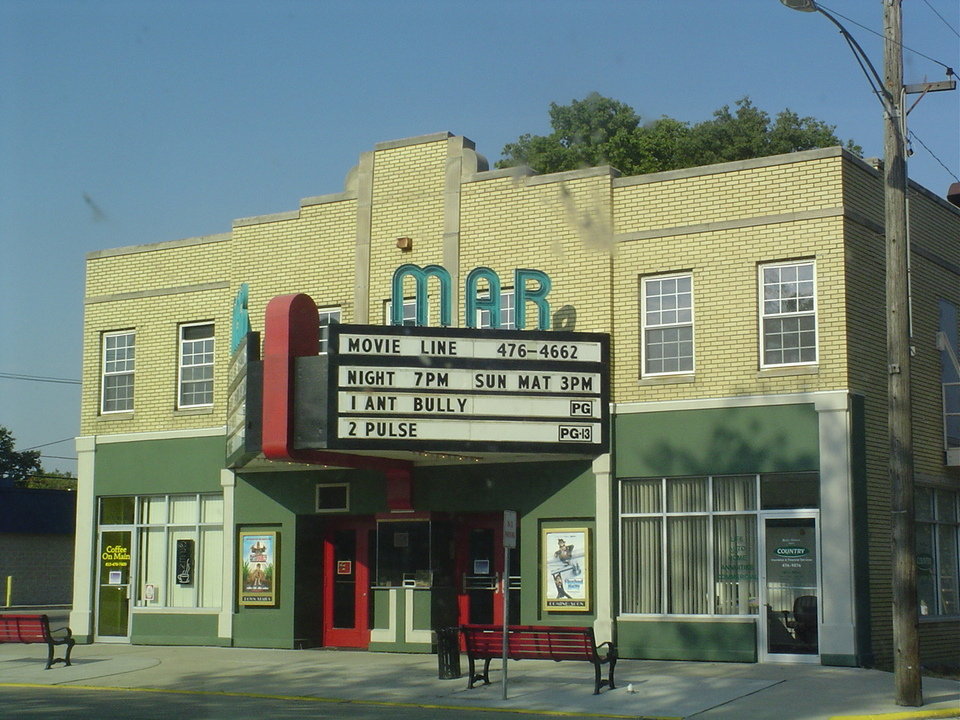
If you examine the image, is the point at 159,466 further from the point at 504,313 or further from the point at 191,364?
the point at 504,313

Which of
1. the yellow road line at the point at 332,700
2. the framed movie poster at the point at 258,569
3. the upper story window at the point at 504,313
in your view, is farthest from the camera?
the framed movie poster at the point at 258,569

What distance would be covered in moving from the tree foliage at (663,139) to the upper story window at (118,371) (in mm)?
24154

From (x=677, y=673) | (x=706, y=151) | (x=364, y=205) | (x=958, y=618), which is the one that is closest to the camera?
(x=677, y=673)

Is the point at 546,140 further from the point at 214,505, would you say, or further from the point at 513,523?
the point at 513,523

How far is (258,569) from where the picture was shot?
24.8 m

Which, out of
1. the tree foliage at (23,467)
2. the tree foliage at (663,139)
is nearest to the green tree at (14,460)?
the tree foliage at (23,467)

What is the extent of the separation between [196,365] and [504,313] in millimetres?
7274

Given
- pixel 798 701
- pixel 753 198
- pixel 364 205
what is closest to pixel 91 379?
pixel 364 205

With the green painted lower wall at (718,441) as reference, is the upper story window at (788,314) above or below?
above

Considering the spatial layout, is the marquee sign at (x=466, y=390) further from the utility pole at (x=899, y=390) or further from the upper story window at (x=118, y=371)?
the upper story window at (x=118, y=371)

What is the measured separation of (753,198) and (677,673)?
7.83 metres

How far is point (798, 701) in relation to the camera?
16.4 meters

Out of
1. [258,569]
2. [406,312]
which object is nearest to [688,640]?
[406,312]

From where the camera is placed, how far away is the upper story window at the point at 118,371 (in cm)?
2727
